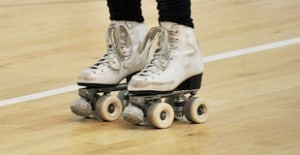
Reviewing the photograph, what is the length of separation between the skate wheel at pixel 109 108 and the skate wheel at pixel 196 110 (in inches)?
6.7

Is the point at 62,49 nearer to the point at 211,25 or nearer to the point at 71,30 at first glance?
the point at 71,30

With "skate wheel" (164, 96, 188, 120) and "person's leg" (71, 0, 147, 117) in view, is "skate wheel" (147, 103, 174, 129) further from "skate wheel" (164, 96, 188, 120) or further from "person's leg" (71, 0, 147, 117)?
"person's leg" (71, 0, 147, 117)

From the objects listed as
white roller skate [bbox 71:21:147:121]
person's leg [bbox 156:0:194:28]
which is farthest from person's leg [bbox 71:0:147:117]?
person's leg [bbox 156:0:194:28]

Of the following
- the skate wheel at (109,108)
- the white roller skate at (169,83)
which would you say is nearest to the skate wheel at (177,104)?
the white roller skate at (169,83)

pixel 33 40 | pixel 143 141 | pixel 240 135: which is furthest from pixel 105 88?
pixel 33 40

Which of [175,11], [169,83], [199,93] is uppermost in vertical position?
[175,11]

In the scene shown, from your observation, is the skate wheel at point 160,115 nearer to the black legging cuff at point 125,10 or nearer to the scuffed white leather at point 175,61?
the scuffed white leather at point 175,61

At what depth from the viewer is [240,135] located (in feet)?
6.64

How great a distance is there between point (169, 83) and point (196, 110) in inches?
3.6

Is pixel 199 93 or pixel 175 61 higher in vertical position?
pixel 175 61

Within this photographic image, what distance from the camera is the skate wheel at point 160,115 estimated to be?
6.87ft

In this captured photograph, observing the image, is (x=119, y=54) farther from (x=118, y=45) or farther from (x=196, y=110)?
(x=196, y=110)

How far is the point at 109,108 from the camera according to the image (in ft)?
7.23

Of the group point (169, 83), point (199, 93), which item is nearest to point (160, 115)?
point (169, 83)
